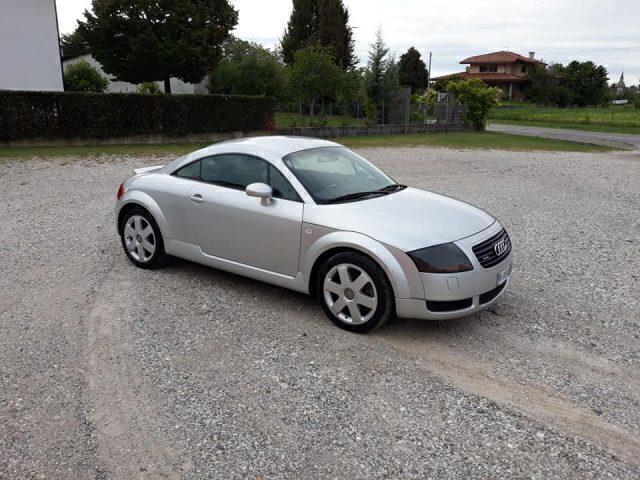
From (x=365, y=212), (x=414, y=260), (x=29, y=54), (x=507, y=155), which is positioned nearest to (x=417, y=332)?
(x=414, y=260)

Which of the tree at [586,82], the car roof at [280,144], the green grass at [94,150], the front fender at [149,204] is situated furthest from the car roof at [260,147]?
the tree at [586,82]

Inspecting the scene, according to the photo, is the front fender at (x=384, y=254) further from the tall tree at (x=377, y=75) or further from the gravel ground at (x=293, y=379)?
the tall tree at (x=377, y=75)

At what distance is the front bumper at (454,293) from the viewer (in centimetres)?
398

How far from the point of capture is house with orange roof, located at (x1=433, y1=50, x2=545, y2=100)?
254 ft

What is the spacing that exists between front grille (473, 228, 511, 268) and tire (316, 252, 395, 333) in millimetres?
734

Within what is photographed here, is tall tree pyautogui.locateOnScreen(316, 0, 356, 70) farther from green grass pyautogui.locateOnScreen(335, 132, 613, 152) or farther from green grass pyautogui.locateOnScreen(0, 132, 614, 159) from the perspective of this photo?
green grass pyautogui.locateOnScreen(335, 132, 613, 152)

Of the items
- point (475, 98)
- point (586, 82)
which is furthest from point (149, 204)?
point (586, 82)

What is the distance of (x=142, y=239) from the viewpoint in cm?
570

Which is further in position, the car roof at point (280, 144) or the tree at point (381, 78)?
the tree at point (381, 78)

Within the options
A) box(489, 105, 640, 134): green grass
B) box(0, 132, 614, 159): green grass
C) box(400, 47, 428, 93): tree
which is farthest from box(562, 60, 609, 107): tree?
box(0, 132, 614, 159): green grass

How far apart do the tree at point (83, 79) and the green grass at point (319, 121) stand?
11.5 metres

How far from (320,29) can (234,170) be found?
142 ft

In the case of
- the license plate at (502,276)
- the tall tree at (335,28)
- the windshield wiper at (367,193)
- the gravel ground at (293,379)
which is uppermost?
the tall tree at (335,28)

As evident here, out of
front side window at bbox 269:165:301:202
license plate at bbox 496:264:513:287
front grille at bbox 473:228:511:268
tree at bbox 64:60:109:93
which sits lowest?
license plate at bbox 496:264:513:287
